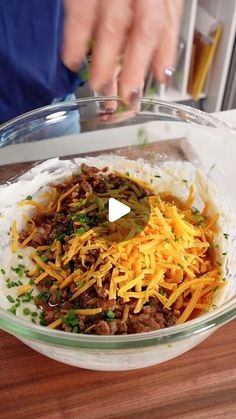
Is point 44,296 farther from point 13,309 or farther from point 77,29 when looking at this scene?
point 77,29

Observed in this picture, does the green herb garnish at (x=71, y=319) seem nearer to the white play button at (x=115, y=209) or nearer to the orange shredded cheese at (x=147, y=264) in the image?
the orange shredded cheese at (x=147, y=264)

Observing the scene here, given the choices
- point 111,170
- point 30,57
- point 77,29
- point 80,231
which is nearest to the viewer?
point 77,29

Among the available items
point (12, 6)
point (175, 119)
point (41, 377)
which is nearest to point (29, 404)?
point (41, 377)

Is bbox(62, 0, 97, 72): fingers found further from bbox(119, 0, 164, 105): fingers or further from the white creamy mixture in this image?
the white creamy mixture

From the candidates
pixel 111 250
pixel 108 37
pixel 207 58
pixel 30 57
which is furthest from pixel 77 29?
pixel 207 58

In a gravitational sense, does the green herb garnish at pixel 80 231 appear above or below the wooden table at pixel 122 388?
above

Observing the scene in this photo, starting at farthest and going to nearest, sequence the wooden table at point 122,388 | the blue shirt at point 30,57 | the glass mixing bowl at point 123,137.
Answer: the blue shirt at point 30,57 → the glass mixing bowl at point 123,137 → the wooden table at point 122,388

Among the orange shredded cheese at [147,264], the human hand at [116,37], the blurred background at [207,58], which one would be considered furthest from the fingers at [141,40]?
the blurred background at [207,58]
